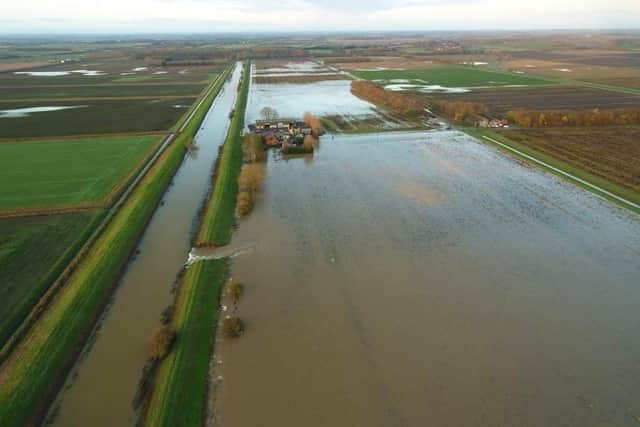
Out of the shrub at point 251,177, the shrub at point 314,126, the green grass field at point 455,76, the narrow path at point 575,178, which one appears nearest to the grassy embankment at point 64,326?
the shrub at point 251,177

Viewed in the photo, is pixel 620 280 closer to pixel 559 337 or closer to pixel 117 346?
pixel 559 337

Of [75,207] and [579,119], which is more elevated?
[579,119]

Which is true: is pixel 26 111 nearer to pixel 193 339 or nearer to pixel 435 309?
pixel 193 339

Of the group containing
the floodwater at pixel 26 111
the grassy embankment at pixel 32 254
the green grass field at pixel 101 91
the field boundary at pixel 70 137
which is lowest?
the grassy embankment at pixel 32 254

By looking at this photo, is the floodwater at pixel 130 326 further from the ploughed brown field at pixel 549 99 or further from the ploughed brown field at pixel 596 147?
the ploughed brown field at pixel 549 99

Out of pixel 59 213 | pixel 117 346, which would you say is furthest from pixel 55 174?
pixel 117 346

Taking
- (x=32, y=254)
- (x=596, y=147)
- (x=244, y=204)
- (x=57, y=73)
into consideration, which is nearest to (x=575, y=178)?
(x=596, y=147)
